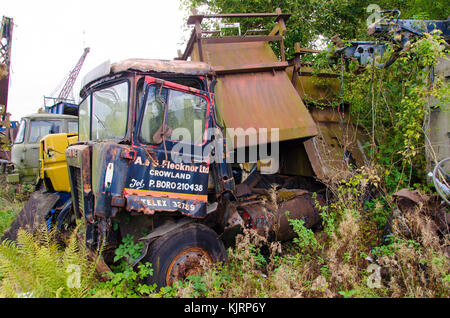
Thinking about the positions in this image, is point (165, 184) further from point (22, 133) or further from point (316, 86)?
point (22, 133)

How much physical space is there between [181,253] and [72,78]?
29.3 m

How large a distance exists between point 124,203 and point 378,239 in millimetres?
3392

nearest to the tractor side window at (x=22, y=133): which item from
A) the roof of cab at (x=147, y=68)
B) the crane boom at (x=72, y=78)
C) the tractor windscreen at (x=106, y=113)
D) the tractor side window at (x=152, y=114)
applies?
the tractor windscreen at (x=106, y=113)

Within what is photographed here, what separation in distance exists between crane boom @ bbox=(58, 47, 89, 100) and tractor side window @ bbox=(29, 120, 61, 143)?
1934cm

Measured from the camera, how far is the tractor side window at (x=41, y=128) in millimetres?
8672

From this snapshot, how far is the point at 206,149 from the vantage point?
3918 millimetres

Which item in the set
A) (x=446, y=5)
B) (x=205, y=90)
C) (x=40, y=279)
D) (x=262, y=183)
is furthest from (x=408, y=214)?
(x=446, y=5)

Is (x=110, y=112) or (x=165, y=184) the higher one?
(x=110, y=112)

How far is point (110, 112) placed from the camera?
3.74m

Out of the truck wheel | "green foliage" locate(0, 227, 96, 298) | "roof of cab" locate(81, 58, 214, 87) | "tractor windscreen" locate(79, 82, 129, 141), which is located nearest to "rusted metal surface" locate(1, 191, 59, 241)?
"tractor windscreen" locate(79, 82, 129, 141)

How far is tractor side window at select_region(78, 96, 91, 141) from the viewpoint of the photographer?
4137 millimetres

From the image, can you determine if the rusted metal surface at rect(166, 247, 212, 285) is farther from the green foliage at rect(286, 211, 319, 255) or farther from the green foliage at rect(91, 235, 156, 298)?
the green foliage at rect(286, 211, 319, 255)

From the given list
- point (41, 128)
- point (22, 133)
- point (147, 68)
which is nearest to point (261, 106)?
point (147, 68)

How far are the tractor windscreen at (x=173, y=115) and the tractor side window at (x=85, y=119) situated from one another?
1125 mm
